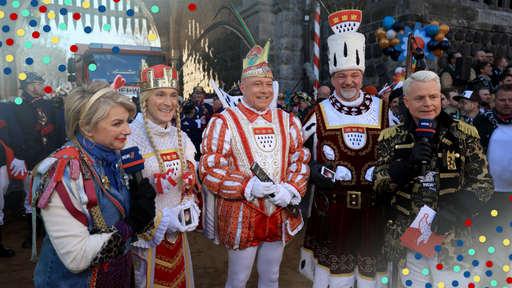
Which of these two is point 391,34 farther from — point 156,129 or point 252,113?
point 156,129

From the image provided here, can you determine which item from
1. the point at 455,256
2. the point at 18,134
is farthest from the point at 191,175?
the point at 18,134

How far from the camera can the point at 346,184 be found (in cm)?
271

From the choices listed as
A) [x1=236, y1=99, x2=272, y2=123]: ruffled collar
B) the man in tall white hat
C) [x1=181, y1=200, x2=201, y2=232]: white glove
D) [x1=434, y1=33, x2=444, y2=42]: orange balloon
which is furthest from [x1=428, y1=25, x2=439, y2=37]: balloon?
[x1=181, y1=200, x2=201, y2=232]: white glove

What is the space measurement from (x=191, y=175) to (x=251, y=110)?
0.71 metres

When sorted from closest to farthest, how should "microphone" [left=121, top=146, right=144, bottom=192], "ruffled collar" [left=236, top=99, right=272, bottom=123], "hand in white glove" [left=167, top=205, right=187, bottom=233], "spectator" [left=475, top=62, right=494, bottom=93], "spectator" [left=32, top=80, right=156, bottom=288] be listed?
"spectator" [left=32, top=80, right=156, bottom=288]
"microphone" [left=121, top=146, right=144, bottom=192]
"hand in white glove" [left=167, top=205, right=187, bottom=233]
"ruffled collar" [left=236, top=99, right=272, bottom=123]
"spectator" [left=475, top=62, right=494, bottom=93]

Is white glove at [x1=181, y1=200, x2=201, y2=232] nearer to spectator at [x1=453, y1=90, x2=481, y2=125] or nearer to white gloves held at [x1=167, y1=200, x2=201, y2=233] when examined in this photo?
white gloves held at [x1=167, y1=200, x2=201, y2=233]

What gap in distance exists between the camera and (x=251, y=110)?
9.18 ft

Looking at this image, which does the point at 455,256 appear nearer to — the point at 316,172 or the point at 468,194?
the point at 468,194

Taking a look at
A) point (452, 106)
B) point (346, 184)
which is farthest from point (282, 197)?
point (452, 106)

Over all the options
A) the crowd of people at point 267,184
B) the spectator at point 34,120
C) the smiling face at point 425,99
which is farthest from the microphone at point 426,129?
the spectator at point 34,120

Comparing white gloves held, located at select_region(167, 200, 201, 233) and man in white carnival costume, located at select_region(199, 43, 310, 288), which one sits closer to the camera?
white gloves held, located at select_region(167, 200, 201, 233)

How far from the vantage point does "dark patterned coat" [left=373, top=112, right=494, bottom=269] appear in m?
2.16

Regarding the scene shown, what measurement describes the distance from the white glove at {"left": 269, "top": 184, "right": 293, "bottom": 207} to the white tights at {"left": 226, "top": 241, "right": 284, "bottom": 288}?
1.23ft

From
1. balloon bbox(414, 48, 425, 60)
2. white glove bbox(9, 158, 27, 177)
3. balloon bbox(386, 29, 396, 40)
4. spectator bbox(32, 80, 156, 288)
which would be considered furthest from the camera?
white glove bbox(9, 158, 27, 177)
